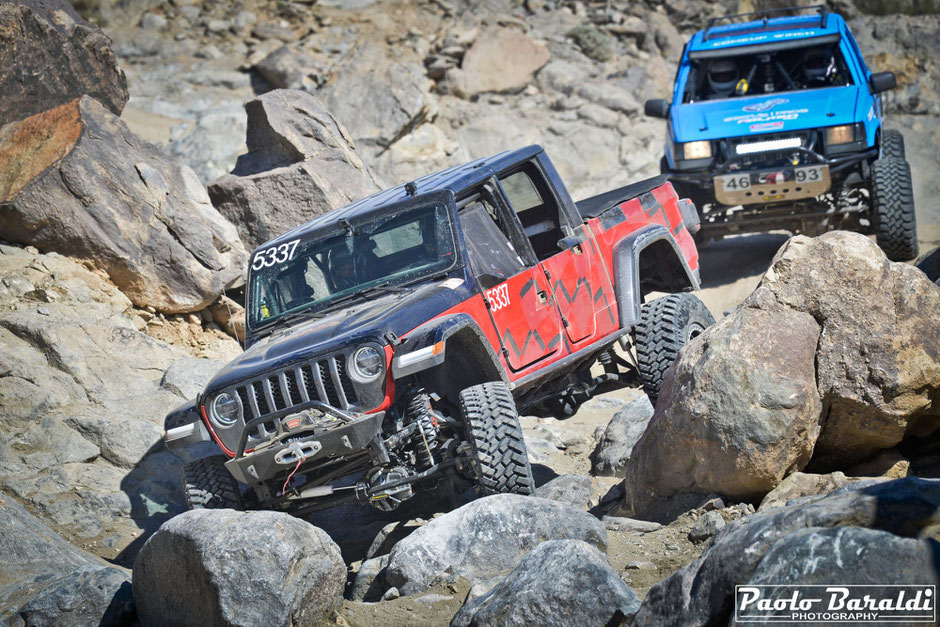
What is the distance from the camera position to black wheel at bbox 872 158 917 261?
9547 mm

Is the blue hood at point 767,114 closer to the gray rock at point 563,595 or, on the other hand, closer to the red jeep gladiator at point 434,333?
the red jeep gladiator at point 434,333

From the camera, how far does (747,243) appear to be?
1213 centimetres

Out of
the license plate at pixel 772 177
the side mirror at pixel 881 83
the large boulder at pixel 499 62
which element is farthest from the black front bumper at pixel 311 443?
the large boulder at pixel 499 62

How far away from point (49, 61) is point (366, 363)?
6850mm

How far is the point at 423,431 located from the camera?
474 cm

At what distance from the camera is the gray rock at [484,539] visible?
14.2 feet

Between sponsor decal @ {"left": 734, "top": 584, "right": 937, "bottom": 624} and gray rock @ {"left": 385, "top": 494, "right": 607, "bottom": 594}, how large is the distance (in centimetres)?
153

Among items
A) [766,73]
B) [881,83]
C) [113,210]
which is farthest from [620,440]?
[766,73]

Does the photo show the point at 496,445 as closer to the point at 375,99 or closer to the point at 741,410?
the point at 741,410

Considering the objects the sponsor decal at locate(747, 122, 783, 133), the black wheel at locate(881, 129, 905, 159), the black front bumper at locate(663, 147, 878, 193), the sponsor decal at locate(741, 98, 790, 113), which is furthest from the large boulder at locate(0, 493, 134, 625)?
the black wheel at locate(881, 129, 905, 159)

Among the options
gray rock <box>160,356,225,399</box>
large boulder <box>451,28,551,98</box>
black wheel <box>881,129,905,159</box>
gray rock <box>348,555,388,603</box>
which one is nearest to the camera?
gray rock <box>348,555,388,603</box>

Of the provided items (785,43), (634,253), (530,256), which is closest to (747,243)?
(785,43)

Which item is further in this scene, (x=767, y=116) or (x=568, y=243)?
(x=767, y=116)

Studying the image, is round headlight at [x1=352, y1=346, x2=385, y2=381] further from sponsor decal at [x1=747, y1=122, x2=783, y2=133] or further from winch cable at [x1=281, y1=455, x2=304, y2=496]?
sponsor decal at [x1=747, y1=122, x2=783, y2=133]
